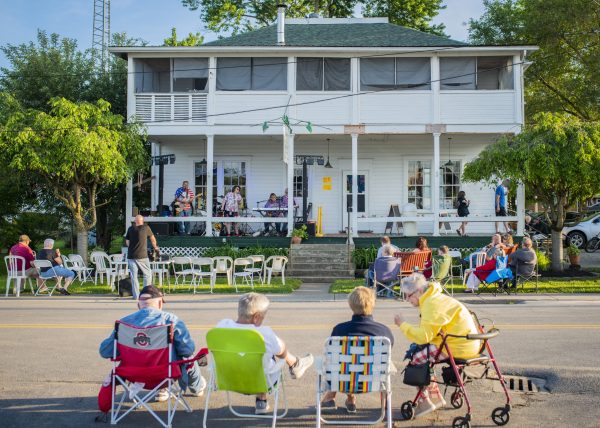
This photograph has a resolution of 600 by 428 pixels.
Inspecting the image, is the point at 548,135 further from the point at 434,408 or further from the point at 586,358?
the point at 434,408

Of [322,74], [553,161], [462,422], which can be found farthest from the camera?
[322,74]

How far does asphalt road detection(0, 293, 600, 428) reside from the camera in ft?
21.2

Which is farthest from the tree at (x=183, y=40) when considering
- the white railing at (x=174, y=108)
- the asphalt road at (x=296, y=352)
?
the asphalt road at (x=296, y=352)

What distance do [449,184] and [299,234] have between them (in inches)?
279

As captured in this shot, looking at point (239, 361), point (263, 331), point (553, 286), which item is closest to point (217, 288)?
point (553, 286)

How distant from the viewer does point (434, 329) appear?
6207mm

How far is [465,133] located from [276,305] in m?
11.8

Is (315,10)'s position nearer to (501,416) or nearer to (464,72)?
(464,72)

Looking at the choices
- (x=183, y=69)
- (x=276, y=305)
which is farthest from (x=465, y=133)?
(x=276, y=305)

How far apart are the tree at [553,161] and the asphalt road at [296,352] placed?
4347 mm

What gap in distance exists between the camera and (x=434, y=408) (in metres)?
6.35

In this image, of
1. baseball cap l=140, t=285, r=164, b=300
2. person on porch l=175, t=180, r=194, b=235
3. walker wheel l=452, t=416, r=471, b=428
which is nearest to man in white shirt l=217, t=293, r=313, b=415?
baseball cap l=140, t=285, r=164, b=300

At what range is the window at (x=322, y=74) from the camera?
79.7ft

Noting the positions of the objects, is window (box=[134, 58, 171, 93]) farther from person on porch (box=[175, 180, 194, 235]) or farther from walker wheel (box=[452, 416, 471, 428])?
walker wheel (box=[452, 416, 471, 428])
